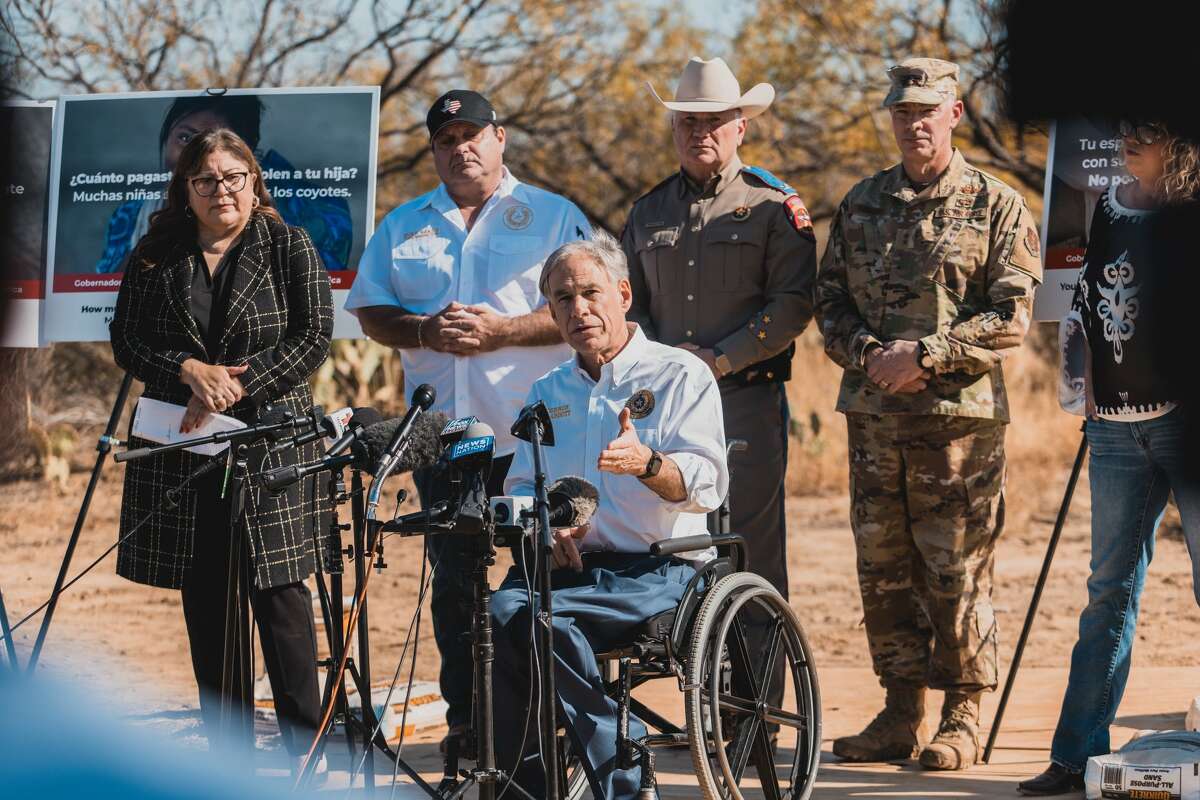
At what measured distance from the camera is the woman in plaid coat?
437cm

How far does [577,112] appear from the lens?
1301cm

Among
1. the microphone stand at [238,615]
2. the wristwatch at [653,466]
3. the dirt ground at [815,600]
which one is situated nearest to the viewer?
the wristwatch at [653,466]

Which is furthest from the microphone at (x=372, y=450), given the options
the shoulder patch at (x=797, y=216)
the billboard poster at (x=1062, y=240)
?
the billboard poster at (x=1062, y=240)

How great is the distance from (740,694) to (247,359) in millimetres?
1698

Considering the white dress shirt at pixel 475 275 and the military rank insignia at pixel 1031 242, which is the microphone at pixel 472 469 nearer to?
the white dress shirt at pixel 475 275

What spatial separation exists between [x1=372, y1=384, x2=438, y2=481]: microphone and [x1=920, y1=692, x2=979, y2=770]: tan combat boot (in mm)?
2045

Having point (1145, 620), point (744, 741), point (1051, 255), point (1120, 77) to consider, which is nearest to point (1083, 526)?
point (1145, 620)

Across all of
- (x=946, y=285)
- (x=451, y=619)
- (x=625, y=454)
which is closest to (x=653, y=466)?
(x=625, y=454)

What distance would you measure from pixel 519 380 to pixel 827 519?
6.36m

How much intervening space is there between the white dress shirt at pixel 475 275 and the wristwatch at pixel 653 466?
1.36 metres

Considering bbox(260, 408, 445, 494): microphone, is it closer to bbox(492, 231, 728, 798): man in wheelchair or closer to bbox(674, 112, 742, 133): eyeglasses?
bbox(492, 231, 728, 798): man in wheelchair

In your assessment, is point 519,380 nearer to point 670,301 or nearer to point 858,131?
point 670,301

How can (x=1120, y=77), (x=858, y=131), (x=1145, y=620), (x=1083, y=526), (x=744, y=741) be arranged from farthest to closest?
(x=858, y=131)
(x=1083, y=526)
(x=1145, y=620)
(x=744, y=741)
(x=1120, y=77)

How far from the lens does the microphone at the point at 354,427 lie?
3.25m
